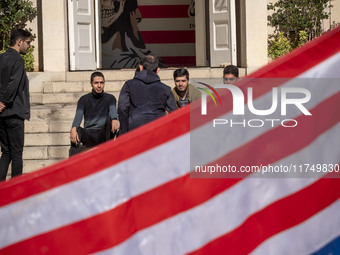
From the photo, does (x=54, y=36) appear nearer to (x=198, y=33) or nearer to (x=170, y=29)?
(x=198, y=33)

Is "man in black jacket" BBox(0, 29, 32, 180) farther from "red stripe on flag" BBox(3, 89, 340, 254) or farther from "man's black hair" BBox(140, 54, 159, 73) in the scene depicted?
"red stripe on flag" BBox(3, 89, 340, 254)

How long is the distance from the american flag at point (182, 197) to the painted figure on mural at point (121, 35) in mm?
16898

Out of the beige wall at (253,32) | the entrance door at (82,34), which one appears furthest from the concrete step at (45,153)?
the beige wall at (253,32)

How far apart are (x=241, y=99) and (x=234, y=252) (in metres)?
0.51

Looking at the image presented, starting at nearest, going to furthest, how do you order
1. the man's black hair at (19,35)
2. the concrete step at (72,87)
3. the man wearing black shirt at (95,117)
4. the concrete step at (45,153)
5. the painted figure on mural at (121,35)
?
1. the man's black hair at (19,35)
2. the man wearing black shirt at (95,117)
3. the concrete step at (45,153)
4. the concrete step at (72,87)
5. the painted figure on mural at (121,35)

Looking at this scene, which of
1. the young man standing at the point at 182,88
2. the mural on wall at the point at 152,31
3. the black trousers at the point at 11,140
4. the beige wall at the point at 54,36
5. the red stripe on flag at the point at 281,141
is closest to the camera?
the red stripe on flag at the point at 281,141

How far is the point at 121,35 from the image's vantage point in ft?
64.4

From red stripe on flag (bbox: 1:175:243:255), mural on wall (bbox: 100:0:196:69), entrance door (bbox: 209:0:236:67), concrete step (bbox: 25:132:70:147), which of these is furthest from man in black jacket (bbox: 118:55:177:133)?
mural on wall (bbox: 100:0:196:69)

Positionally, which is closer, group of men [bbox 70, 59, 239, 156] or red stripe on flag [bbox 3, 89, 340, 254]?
red stripe on flag [bbox 3, 89, 340, 254]

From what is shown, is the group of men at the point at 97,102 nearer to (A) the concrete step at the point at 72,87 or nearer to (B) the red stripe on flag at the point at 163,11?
(A) the concrete step at the point at 72,87

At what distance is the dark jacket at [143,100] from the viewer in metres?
6.80

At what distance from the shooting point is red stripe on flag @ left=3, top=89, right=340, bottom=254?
2.24 metres

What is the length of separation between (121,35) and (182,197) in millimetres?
17585

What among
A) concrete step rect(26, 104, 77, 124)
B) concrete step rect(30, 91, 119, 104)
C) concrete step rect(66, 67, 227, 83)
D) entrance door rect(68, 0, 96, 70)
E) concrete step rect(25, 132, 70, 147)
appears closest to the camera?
concrete step rect(25, 132, 70, 147)
